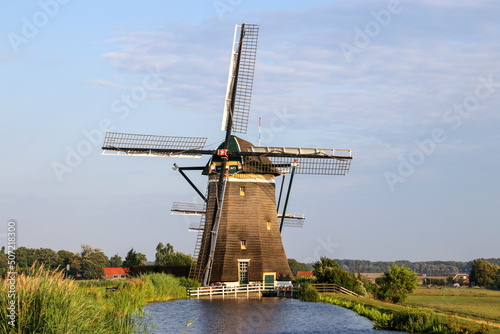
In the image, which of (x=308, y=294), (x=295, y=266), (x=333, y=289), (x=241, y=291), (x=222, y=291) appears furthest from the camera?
(x=295, y=266)

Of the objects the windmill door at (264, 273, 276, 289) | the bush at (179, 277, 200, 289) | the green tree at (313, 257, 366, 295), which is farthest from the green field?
the bush at (179, 277, 200, 289)

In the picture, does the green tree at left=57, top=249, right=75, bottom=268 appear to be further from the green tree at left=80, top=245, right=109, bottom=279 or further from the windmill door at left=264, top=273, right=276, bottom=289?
the windmill door at left=264, top=273, right=276, bottom=289

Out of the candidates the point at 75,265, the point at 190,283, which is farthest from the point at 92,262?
the point at 190,283

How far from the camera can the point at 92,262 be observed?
308 ft

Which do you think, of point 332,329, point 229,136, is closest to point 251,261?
point 229,136

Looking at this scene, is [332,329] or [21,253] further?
[21,253]

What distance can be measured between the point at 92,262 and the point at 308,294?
2610 inches

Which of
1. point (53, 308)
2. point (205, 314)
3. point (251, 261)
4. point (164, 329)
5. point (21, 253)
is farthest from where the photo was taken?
point (21, 253)

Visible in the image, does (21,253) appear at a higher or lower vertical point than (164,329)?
higher

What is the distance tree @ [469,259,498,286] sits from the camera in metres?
103

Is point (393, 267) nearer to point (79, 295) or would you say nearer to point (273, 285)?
point (273, 285)

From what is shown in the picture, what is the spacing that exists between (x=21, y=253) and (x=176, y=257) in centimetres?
4191

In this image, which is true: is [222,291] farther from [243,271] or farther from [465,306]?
[465,306]

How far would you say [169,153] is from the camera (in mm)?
37625
